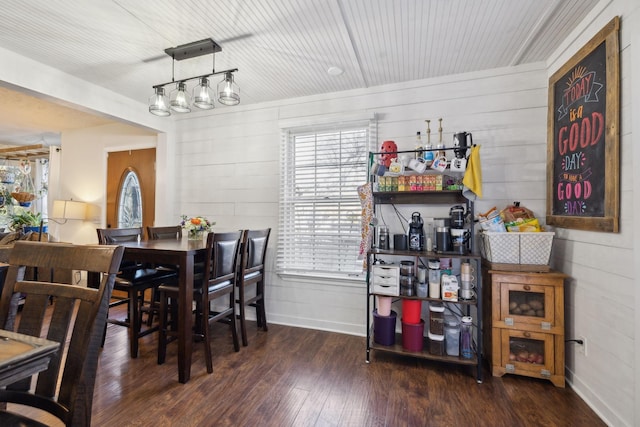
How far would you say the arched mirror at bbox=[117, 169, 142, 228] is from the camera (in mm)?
4102

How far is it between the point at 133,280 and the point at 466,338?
267 centimetres

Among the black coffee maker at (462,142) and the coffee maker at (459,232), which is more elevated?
the black coffee maker at (462,142)

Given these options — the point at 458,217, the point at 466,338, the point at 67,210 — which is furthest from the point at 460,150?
the point at 67,210

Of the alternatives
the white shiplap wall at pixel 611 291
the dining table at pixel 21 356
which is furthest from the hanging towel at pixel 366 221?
the dining table at pixel 21 356

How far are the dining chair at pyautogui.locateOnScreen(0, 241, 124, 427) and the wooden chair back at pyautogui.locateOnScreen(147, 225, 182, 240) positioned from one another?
2.00 meters

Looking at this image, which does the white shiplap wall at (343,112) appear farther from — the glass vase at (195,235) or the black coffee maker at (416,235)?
the glass vase at (195,235)

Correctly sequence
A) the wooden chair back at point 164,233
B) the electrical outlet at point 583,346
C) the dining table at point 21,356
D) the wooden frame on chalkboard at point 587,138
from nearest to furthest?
the dining table at point 21,356, the wooden frame on chalkboard at point 587,138, the electrical outlet at point 583,346, the wooden chair back at point 164,233

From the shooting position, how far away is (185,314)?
6.71 ft

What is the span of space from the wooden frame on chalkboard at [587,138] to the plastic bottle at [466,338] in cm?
97

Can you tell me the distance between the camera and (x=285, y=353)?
253 cm

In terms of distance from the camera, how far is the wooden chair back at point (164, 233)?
303 cm

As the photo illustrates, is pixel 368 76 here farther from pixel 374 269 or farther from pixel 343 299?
pixel 343 299

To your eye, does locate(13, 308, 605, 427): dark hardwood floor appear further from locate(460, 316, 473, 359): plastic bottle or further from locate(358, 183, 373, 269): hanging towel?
locate(358, 183, 373, 269): hanging towel

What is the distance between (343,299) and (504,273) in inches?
57.3
